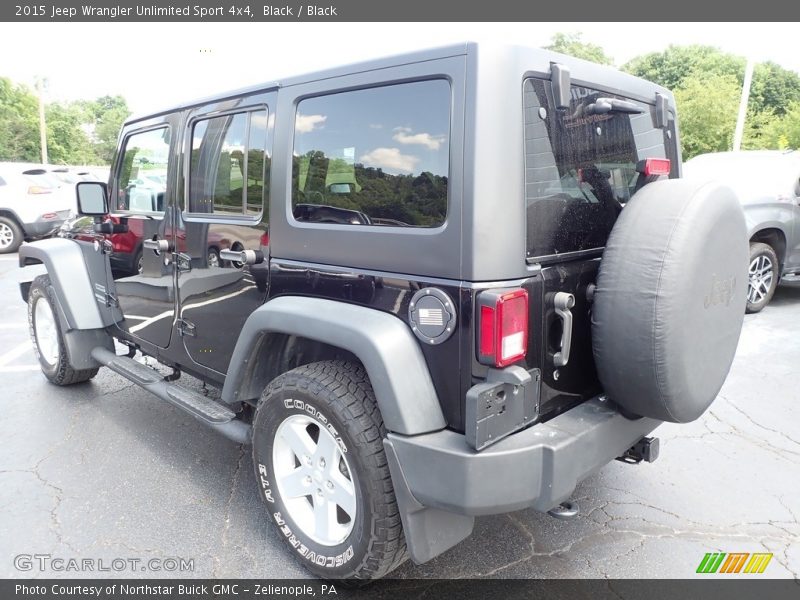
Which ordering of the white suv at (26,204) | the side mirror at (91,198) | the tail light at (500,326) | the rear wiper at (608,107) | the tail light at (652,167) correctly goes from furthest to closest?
the white suv at (26,204), the side mirror at (91,198), the tail light at (652,167), the rear wiper at (608,107), the tail light at (500,326)

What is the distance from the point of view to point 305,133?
242 cm

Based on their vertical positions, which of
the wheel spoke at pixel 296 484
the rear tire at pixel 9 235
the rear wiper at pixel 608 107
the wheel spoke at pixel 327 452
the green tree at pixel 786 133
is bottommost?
the wheel spoke at pixel 296 484

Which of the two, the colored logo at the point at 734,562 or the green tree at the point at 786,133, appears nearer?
the colored logo at the point at 734,562

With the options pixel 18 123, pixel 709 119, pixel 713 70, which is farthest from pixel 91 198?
pixel 18 123

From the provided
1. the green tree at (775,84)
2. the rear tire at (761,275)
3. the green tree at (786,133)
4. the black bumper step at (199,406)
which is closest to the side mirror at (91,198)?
the black bumper step at (199,406)

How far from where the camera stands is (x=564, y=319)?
2043 millimetres

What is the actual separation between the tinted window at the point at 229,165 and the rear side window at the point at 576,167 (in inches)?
48.6

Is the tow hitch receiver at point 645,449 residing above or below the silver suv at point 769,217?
below

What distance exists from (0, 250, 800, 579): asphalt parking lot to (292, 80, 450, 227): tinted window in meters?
1.57

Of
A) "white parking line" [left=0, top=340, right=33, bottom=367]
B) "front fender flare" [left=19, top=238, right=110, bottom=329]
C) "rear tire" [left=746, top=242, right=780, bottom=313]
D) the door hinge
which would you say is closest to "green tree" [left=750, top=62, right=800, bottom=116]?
"rear tire" [left=746, top=242, right=780, bottom=313]

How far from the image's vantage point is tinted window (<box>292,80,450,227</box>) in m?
1.97

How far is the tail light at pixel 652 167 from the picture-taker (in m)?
2.47

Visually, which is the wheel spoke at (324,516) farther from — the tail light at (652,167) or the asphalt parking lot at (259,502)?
the tail light at (652,167)

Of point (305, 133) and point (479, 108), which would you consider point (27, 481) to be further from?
point (479, 108)
